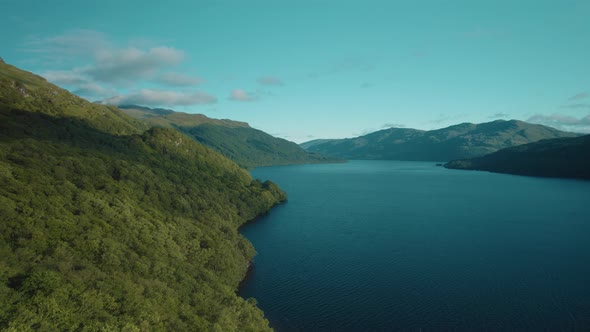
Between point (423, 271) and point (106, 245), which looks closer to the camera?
point (106, 245)

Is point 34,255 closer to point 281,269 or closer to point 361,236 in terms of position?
point 281,269

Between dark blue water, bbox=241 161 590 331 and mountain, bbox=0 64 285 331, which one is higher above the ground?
mountain, bbox=0 64 285 331

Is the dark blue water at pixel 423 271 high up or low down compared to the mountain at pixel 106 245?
down

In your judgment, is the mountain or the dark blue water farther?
the dark blue water

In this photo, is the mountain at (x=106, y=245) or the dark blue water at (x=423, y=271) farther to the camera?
the dark blue water at (x=423, y=271)

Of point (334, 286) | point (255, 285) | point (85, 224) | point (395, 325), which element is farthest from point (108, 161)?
point (395, 325)
